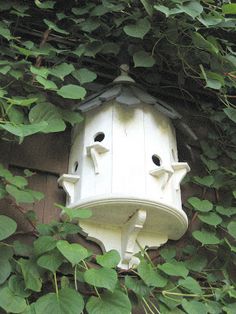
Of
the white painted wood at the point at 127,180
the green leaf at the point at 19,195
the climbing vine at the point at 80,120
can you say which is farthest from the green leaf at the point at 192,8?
the green leaf at the point at 19,195

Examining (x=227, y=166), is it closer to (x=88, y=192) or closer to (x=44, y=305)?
(x=88, y=192)

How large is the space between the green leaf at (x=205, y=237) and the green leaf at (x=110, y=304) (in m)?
0.31

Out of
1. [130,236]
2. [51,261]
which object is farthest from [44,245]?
[130,236]

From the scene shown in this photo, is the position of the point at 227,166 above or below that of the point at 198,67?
below

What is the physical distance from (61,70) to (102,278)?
543 mm

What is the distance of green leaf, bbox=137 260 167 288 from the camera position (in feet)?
3.26

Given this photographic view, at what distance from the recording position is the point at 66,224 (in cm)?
103

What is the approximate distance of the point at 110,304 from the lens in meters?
0.91

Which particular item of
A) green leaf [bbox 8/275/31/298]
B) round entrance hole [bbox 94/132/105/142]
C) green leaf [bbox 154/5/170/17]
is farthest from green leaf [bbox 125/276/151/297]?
green leaf [bbox 154/5/170/17]

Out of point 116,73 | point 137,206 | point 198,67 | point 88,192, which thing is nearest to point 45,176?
point 88,192

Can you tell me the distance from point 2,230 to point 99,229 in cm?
28

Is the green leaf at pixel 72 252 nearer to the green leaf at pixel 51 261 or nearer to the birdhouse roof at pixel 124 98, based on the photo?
the green leaf at pixel 51 261

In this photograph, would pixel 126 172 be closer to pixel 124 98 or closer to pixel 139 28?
pixel 124 98

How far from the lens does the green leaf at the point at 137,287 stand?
0.99 metres
